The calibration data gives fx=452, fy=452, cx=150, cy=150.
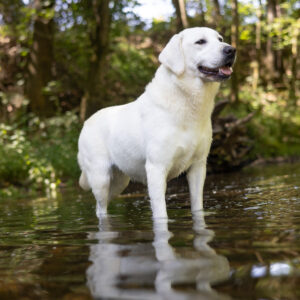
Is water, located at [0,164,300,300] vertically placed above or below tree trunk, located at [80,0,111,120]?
below

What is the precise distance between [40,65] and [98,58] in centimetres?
219

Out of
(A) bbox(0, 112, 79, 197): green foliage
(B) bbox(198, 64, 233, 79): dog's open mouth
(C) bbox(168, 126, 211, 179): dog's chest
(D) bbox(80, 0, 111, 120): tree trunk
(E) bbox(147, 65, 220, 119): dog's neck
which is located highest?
(D) bbox(80, 0, 111, 120): tree trunk

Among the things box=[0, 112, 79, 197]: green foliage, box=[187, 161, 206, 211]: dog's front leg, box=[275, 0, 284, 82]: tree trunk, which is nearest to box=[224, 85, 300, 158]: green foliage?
box=[275, 0, 284, 82]: tree trunk

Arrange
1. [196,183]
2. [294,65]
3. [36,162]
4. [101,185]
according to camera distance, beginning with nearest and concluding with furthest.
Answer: [196,183], [101,185], [36,162], [294,65]

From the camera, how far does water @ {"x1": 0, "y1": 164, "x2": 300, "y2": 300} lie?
183 centimetres

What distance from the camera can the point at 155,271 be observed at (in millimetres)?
2107

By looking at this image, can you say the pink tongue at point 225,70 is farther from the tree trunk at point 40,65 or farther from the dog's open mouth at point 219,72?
the tree trunk at point 40,65

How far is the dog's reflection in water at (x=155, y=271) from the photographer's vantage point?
1.79 metres

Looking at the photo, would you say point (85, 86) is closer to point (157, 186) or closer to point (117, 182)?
point (117, 182)

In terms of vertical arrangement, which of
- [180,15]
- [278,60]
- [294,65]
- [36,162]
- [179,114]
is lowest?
[36,162]

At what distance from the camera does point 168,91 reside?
168 inches

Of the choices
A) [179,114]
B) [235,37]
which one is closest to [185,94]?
[179,114]

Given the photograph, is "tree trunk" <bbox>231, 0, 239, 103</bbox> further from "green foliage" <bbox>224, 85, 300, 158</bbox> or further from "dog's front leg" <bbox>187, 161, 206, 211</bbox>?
"dog's front leg" <bbox>187, 161, 206, 211</bbox>

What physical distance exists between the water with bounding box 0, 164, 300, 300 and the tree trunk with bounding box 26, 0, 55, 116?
11175mm
